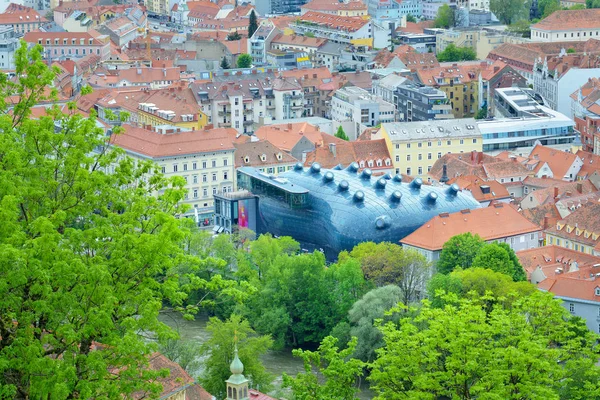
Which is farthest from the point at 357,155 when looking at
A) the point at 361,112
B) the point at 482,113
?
the point at 482,113

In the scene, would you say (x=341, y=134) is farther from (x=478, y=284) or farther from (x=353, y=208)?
(x=478, y=284)

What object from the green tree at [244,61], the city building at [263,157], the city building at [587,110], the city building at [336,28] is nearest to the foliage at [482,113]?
the city building at [587,110]

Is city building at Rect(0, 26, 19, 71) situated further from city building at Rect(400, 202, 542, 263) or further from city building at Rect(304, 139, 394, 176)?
city building at Rect(400, 202, 542, 263)

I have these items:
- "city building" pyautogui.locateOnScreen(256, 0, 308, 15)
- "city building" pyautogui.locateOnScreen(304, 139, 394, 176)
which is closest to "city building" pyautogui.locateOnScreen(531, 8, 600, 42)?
"city building" pyautogui.locateOnScreen(256, 0, 308, 15)

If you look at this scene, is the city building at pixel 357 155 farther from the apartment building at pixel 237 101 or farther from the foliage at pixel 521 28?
the foliage at pixel 521 28

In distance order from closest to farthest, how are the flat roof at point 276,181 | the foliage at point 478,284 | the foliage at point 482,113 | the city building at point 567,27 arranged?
the foliage at point 478,284
the flat roof at point 276,181
the foliage at point 482,113
the city building at point 567,27

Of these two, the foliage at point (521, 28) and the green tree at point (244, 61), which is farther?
the foliage at point (521, 28)
